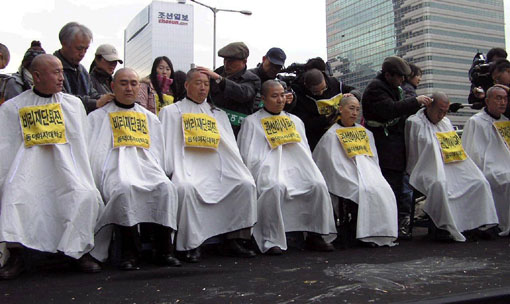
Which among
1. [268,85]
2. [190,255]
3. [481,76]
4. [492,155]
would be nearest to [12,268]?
[190,255]

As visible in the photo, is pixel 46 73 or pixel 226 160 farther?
pixel 226 160

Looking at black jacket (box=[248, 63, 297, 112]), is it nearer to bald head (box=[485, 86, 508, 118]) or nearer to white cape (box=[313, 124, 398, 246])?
white cape (box=[313, 124, 398, 246])

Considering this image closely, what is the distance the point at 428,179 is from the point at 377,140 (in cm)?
75

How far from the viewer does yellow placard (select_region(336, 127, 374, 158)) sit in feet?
18.9

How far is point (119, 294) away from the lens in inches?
122

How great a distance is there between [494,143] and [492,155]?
0.16 meters

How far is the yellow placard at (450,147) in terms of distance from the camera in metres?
6.01

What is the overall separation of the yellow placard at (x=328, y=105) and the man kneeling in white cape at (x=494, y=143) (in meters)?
1.83

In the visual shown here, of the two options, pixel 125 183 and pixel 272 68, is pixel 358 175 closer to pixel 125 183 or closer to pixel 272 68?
pixel 272 68

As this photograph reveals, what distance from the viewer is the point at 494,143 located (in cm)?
640

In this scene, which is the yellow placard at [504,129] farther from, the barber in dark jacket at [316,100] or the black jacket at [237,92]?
the black jacket at [237,92]

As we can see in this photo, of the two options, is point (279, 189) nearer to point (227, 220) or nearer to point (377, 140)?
point (227, 220)

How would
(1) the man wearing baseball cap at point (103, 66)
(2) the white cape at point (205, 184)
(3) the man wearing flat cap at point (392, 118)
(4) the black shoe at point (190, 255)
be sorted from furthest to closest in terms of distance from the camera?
1. (3) the man wearing flat cap at point (392, 118)
2. (1) the man wearing baseball cap at point (103, 66)
3. (2) the white cape at point (205, 184)
4. (4) the black shoe at point (190, 255)

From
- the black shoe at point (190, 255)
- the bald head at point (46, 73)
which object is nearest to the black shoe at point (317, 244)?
the black shoe at point (190, 255)
